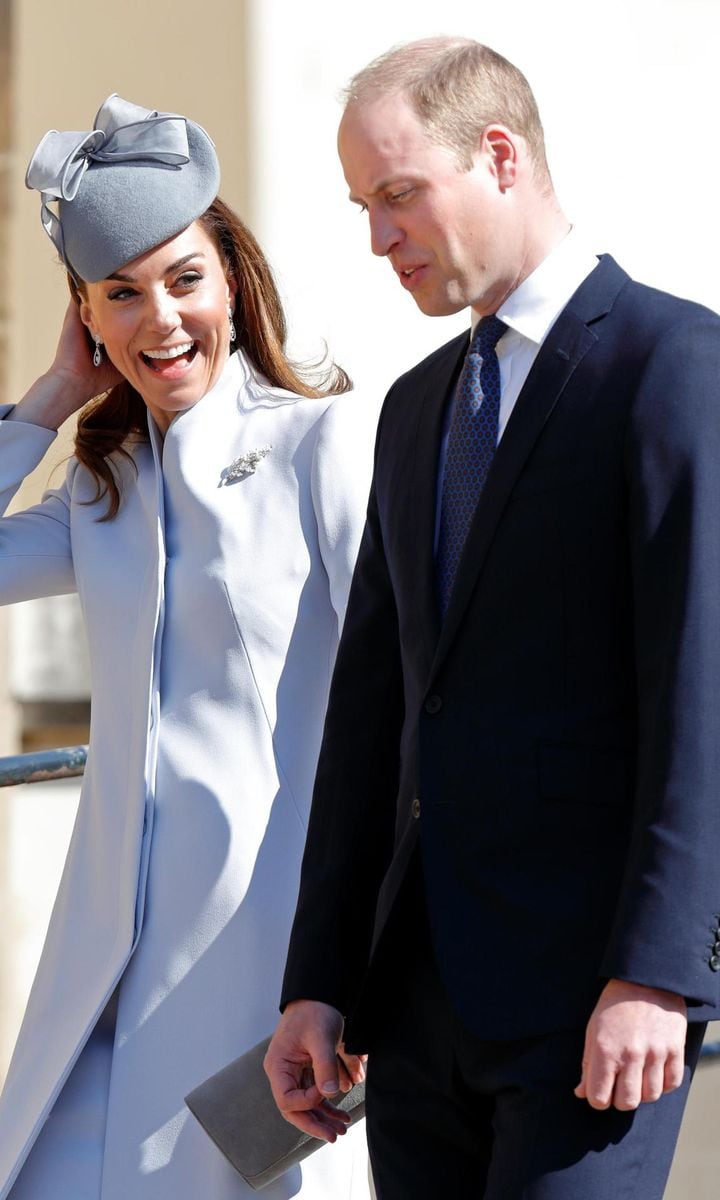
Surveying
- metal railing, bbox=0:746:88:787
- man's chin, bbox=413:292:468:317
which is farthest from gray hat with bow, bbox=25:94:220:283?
man's chin, bbox=413:292:468:317

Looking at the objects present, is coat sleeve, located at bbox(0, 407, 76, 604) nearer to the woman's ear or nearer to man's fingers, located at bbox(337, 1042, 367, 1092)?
the woman's ear

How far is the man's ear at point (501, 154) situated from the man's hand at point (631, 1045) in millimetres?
758

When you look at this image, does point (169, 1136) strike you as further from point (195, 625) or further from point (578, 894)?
point (578, 894)

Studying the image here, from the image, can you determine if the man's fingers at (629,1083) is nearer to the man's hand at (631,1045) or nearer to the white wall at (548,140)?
the man's hand at (631,1045)

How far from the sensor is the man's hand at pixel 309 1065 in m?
2.07

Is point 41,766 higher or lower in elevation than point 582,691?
lower

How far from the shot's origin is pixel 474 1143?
1.94 metres

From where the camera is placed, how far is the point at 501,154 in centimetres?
195

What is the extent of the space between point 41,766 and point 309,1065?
2.84ft

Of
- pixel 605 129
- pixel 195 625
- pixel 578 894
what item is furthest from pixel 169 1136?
pixel 605 129

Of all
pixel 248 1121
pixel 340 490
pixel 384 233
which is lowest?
pixel 248 1121

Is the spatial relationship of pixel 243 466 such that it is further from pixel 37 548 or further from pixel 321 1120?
pixel 321 1120

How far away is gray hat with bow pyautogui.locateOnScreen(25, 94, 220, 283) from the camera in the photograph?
275 centimetres

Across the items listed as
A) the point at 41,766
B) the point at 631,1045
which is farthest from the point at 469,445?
the point at 41,766
